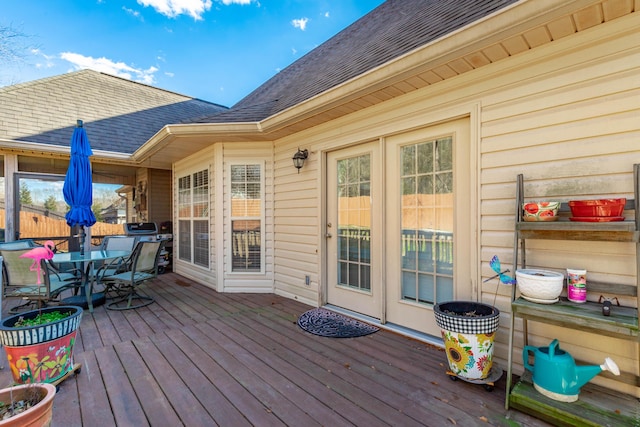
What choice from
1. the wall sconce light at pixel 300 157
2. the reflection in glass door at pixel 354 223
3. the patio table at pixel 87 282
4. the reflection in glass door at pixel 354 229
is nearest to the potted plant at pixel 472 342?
the reflection in glass door at pixel 354 229

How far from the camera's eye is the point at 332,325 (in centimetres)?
326

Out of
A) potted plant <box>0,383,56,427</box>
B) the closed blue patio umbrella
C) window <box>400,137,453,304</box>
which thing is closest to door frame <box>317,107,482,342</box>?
window <box>400,137,453,304</box>

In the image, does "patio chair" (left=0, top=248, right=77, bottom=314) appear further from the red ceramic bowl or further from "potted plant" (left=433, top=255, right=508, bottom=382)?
the red ceramic bowl

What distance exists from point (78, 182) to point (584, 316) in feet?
17.9

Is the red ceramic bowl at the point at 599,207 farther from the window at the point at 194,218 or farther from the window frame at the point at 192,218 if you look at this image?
the window at the point at 194,218

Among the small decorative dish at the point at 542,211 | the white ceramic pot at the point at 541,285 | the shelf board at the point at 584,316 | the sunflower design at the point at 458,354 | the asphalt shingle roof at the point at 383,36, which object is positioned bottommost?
the sunflower design at the point at 458,354

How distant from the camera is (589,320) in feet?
5.46

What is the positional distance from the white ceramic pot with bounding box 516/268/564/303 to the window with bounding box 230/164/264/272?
11.6 feet

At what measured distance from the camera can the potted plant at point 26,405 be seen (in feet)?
3.94

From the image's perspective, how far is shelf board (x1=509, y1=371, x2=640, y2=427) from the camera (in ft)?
5.24

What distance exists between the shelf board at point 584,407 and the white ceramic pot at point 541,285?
567 mm

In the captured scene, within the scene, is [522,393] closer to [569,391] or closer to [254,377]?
[569,391]

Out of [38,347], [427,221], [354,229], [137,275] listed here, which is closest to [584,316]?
[427,221]

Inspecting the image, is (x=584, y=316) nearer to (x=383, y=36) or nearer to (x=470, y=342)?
(x=470, y=342)
